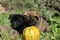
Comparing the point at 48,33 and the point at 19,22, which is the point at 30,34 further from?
the point at 19,22

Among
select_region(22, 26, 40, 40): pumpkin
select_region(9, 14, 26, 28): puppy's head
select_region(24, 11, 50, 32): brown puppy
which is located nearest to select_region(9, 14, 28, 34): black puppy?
select_region(9, 14, 26, 28): puppy's head

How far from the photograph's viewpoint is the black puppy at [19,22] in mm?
8102

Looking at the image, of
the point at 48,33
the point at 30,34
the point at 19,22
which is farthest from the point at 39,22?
the point at 30,34

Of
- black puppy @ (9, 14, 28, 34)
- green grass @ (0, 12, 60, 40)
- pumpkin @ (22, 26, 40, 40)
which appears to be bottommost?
green grass @ (0, 12, 60, 40)

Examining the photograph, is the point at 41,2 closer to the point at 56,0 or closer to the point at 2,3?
the point at 56,0

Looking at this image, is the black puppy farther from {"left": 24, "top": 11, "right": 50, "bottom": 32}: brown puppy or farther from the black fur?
{"left": 24, "top": 11, "right": 50, "bottom": 32}: brown puppy

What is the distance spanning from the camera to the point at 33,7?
392 inches

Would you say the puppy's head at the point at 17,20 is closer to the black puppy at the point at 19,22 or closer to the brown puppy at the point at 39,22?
the black puppy at the point at 19,22

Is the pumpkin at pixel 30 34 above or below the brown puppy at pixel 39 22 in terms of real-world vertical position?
above

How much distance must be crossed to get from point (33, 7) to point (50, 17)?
3.77 ft

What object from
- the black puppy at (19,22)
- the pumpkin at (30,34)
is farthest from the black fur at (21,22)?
the pumpkin at (30,34)

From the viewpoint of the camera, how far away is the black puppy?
26.6 ft

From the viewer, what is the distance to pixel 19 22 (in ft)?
26.9

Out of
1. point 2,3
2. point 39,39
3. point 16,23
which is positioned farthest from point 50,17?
point 2,3
